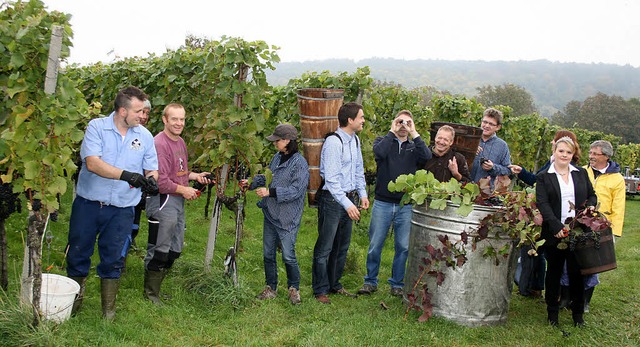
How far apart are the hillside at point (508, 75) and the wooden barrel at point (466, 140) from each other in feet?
363

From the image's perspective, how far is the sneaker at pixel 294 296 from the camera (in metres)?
5.02

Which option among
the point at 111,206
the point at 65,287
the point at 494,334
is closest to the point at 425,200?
the point at 494,334

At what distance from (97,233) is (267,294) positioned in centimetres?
169

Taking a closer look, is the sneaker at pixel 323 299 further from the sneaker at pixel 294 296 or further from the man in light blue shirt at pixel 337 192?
the sneaker at pixel 294 296

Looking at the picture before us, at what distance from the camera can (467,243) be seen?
4488 mm

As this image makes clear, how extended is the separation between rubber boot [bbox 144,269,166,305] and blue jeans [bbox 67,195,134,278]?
51 centimetres

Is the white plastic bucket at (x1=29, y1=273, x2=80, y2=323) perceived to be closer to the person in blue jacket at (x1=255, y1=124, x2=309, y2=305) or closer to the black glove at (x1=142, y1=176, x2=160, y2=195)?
the black glove at (x1=142, y1=176, x2=160, y2=195)

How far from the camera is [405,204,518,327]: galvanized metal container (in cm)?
453

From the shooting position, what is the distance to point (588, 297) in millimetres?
5473

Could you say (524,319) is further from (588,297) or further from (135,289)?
(135,289)

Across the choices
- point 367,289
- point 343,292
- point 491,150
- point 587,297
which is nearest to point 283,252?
point 343,292

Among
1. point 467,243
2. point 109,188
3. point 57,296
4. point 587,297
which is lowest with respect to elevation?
point 587,297

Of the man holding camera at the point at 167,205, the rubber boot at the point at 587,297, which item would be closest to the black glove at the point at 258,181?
the man holding camera at the point at 167,205

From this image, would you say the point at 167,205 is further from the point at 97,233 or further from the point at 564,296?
the point at 564,296
